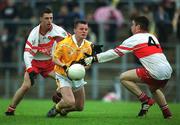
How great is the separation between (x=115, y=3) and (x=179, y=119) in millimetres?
13646

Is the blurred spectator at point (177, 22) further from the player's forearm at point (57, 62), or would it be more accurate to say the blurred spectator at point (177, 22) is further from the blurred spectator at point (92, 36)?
the player's forearm at point (57, 62)

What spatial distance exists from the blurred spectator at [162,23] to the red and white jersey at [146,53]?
11.5 m

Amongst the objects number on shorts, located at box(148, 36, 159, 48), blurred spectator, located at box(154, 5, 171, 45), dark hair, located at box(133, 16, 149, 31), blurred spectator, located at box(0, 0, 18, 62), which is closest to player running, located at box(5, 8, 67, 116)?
dark hair, located at box(133, 16, 149, 31)

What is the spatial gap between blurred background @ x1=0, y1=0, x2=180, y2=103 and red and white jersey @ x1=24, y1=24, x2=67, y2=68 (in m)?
9.58

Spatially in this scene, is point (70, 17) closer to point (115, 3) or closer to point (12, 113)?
point (115, 3)

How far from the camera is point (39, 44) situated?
16.5m

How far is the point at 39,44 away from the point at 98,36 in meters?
11.1

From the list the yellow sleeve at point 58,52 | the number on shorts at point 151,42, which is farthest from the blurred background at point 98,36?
the number on shorts at point 151,42

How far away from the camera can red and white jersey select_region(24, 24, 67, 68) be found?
1622 centimetres

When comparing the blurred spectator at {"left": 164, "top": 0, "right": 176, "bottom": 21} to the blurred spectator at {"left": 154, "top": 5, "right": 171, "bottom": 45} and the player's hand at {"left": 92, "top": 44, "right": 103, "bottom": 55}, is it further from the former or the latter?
the player's hand at {"left": 92, "top": 44, "right": 103, "bottom": 55}

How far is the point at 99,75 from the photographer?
2728 centimetres

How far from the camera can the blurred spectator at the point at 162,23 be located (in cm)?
2667

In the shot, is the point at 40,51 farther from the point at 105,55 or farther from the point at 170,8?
the point at 170,8

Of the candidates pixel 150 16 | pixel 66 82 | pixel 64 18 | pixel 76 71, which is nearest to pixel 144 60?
pixel 76 71
